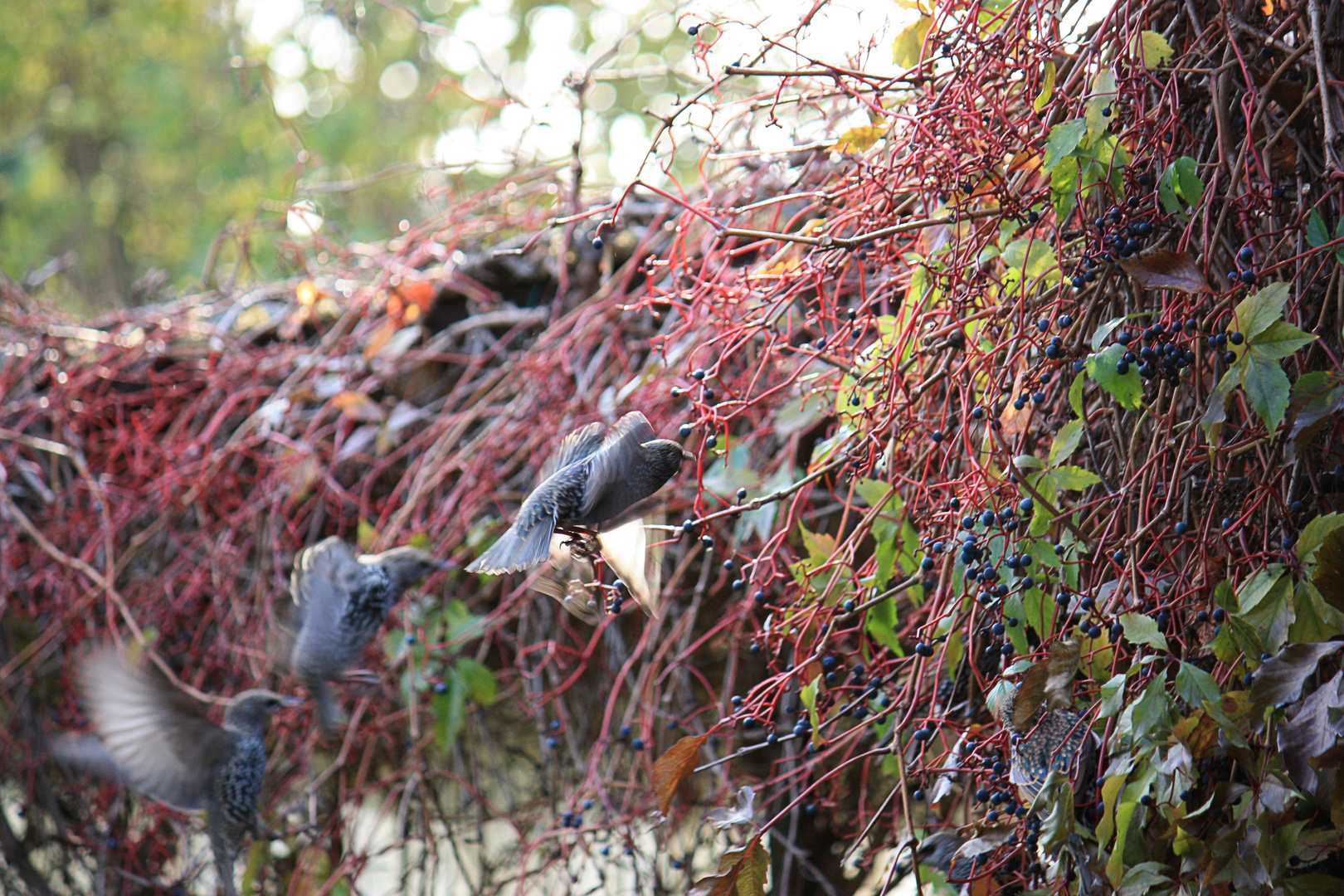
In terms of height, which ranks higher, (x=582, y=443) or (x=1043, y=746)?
(x=582, y=443)

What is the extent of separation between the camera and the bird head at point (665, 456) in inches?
49.3

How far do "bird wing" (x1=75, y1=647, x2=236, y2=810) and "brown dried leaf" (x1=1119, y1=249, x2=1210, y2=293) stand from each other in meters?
1.55

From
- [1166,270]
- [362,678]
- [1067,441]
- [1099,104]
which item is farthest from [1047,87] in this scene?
[362,678]

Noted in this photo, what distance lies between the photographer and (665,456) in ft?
4.11

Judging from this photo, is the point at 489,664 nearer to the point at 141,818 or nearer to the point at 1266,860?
the point at 141,818

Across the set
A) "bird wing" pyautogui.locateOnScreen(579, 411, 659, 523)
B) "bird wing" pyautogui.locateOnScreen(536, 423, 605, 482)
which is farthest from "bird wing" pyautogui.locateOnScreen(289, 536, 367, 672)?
"bird wing" pyautogui.locateOnScreen(579, 411, 659, 523)

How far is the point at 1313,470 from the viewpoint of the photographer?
925mm

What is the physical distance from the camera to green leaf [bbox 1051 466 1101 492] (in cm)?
96

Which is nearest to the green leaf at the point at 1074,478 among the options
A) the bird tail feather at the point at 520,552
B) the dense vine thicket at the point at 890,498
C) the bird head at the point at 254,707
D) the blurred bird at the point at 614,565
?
the dense vine thicket at the point at 890,498

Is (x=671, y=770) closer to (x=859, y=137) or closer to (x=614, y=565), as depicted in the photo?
(x=614, y=565)

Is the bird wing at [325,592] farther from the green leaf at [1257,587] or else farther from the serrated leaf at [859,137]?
the green leaf at [1257,587]

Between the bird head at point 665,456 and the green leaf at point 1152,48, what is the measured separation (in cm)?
61

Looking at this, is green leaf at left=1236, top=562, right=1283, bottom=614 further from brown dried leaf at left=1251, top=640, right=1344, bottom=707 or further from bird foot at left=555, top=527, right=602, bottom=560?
bird foot at left=555, top=527, right=602, bottom=560

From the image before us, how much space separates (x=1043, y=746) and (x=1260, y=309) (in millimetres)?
407
